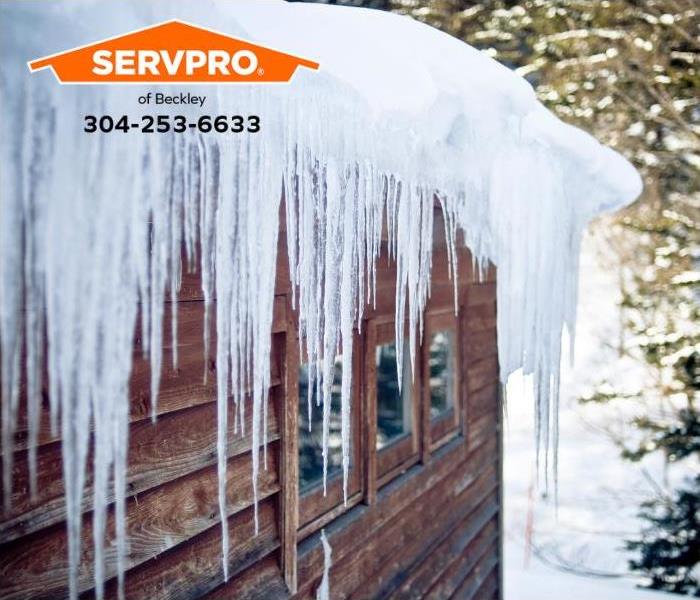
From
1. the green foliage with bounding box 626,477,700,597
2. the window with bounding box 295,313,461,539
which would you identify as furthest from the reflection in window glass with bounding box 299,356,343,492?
the green foliage with bounding box 626,477,700,597

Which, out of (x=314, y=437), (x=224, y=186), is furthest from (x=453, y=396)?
(x=224, y=186)

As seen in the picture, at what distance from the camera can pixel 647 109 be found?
21.1 ft

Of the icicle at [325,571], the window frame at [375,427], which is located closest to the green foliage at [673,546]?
the window frame at [375,427]

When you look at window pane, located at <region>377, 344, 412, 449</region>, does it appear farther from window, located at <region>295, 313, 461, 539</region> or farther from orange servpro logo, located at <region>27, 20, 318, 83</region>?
orange servpro logo, located at <region>27, 20, 318, 83</region>

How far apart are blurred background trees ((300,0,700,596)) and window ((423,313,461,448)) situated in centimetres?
272

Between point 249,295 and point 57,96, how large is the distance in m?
0.62

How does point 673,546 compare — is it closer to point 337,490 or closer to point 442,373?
point 442,373

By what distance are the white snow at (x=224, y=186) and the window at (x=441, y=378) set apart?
3.64 feet

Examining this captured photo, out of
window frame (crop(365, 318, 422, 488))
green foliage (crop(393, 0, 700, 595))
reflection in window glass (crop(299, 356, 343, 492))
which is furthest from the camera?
green foliage (crop(393, 0, 700, 595))

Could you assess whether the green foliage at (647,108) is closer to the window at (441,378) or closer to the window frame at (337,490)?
the window at (441,378)

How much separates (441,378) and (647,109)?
13.2 feet

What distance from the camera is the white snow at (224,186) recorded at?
998mm

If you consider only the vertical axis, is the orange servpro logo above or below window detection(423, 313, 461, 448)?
above

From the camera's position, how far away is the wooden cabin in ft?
4.57
